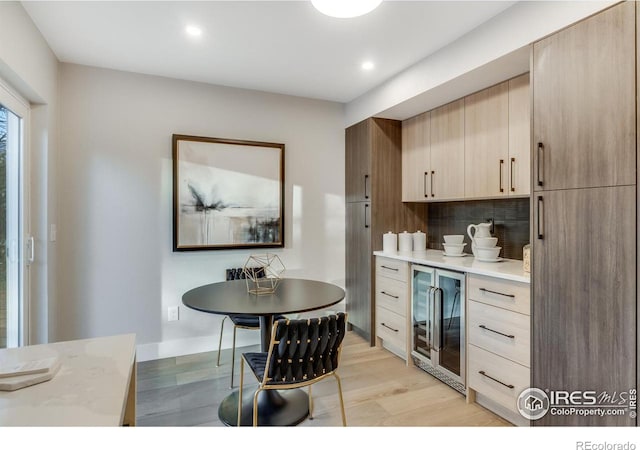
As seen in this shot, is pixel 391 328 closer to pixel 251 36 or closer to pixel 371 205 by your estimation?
pixel 371 205

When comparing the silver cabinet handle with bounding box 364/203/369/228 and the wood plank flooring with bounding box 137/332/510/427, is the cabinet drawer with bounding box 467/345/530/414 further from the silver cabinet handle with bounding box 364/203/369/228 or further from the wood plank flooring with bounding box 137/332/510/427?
the silver cabinet handle with bounding box 364/203/369/228

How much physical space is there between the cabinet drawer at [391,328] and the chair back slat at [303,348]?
51.7 inches

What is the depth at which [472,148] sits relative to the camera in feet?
8.82

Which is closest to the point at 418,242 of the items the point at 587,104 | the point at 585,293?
the point at 585,293

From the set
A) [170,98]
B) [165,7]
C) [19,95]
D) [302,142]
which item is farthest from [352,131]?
[19,95]

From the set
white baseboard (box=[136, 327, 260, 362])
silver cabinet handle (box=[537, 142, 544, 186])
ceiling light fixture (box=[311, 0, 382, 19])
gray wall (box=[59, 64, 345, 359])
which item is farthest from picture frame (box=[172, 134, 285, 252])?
silver cabinet handle (box=[537, 142, 544, 186])

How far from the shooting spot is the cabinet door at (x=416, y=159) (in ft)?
10.3

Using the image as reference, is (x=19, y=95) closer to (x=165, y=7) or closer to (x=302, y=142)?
(x=165, y=7)

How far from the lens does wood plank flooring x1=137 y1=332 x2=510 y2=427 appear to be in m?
2.13

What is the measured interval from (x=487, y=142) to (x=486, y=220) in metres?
0.71

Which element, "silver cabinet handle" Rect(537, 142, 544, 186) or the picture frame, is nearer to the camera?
"silver cabinet handle" Rect(537, 142, 544, 186)

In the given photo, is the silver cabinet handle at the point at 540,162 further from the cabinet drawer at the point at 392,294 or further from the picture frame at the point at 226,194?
the picture frame at the point at 226,194

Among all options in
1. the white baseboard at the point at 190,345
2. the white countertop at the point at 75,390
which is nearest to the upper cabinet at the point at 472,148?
the white baseboard at the point at 190,345

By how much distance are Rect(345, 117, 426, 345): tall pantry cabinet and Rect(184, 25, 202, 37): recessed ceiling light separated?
5.53 feet
